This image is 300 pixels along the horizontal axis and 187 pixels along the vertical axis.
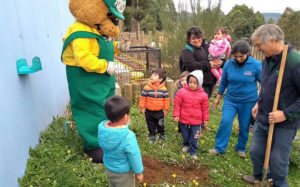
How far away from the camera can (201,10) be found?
738cm

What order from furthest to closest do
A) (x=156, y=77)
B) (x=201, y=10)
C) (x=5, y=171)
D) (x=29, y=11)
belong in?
(x=201, y=10)
(x=156, y=77)
(x=29, y=11)
(x=5, y=171)

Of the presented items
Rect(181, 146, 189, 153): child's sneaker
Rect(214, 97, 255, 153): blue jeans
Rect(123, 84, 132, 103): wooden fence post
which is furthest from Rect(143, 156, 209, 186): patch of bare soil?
Rect(123, 84, 132, 103): wooden fence post

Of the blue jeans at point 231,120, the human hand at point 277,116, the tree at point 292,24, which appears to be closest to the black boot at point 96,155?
the blue jeans at point 231,120

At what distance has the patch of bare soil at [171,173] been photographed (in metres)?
3.05

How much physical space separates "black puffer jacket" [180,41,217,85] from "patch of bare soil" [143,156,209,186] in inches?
63.7

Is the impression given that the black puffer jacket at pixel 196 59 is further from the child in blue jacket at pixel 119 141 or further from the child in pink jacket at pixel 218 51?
the child in blue jacket at pixel 119 141

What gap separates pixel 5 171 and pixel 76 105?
3.50ft

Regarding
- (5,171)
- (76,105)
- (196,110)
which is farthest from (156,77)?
(5,171)

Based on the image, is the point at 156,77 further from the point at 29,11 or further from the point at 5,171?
the point at 5,171

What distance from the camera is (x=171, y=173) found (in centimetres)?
324

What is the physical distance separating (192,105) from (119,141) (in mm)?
1765

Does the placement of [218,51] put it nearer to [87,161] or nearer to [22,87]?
[87,161]

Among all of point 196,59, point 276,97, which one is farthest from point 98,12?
point 276,97

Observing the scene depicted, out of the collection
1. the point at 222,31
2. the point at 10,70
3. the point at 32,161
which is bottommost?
the point at 32,161
